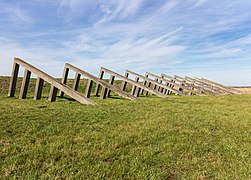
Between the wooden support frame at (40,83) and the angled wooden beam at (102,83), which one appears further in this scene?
the angled wooden beam at (102,83)

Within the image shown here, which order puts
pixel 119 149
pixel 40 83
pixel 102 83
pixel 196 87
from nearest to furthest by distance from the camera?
1. pixel 119 149
2. pixel 40 83
3. pixel 102 83
4. pixel 196 87

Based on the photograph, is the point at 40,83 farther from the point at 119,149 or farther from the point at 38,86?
the point at 119,149

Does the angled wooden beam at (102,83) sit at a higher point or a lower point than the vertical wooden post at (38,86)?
higher

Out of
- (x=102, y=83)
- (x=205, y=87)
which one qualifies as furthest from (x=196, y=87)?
(x=102, y=83)

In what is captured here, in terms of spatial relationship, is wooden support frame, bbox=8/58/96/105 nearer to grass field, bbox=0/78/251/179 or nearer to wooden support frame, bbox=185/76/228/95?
grass field, bbox=0/78/251/179

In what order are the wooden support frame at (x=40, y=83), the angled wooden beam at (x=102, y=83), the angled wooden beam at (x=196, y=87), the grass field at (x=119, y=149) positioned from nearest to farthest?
the grass field at (x=119, y=149) → the wooden support frame at (x=40, y=83) → the angled wooden beam at (x=102, y=83) → the angled wooden beam at (x=196, y=87)

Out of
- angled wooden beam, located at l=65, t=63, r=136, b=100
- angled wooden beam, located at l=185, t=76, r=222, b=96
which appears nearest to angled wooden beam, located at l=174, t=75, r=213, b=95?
angled wooden beam, located at l=185, t=76, r=222, b=96

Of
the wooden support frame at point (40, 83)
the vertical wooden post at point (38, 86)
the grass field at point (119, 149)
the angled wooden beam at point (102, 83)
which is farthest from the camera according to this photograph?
the angled wooden beam at point (102, 83)

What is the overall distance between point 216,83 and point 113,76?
15448 mm

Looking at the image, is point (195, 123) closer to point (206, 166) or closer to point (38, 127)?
point (206, 166)

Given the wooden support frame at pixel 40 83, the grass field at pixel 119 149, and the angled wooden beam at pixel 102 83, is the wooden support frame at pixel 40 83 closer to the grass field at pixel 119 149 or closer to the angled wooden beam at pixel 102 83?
the angled wooden beam at pixel 102 83

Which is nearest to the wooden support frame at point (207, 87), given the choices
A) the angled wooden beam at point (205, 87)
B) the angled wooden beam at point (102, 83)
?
the angled wooden beam at point (205, 87)

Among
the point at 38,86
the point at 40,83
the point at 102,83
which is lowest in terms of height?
the point at 38,86

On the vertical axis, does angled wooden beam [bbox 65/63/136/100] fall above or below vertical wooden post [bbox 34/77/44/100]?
above
